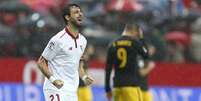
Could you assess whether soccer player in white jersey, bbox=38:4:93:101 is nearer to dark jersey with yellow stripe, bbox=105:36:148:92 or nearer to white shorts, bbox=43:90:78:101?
white shorts, bbox=43:90:78:101

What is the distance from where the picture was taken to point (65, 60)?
9.95 m

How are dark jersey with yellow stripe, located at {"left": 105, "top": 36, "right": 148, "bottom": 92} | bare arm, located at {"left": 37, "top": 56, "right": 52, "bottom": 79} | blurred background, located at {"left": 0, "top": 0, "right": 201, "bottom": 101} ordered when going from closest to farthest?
bare arm, located at {"left": 37, "top": 56, "right": 52, "bottom": 79}
dark jersey with yellow stripe, located at {"left": 105, "top": 36, "right": 148, "bottom": 92}
blurred background, located at {"left": 0, "top": 0, "right": 201, "bottom": 101}

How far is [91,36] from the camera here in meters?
18.0

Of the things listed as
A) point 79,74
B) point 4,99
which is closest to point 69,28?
point 79,74

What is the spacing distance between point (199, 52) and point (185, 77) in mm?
755

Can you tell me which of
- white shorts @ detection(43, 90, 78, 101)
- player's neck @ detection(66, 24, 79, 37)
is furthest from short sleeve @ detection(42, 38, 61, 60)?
white shorts @ detection(43, 90, 78, 101)

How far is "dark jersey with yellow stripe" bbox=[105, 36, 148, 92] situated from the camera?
13.0m

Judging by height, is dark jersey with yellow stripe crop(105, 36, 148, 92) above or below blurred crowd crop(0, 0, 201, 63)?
below

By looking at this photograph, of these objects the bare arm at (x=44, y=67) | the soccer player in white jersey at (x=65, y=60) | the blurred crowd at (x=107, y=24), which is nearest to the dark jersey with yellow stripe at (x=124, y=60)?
the soccer player in white jersey at (x=65, y=60)

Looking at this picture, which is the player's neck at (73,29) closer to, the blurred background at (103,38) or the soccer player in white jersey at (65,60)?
the soccer player in white jersey at (65,60)

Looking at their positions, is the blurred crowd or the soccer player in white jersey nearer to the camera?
the soccer player in white jersey

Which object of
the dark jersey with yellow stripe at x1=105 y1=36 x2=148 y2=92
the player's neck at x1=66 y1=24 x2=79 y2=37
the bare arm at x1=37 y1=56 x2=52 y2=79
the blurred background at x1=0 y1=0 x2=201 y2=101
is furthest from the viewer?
the blurred background at x1=0 y1=0 x2=201 y2=101

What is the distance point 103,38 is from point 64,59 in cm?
800

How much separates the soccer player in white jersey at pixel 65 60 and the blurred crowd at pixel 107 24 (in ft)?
24.3
